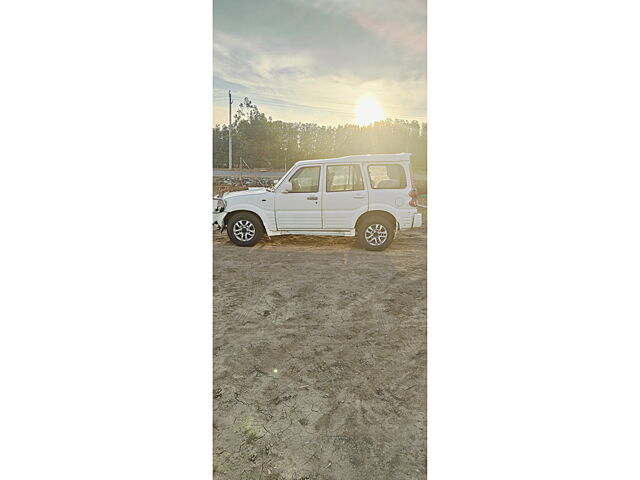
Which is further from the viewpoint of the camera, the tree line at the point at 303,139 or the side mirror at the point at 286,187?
the side mirror at the point at 286,187

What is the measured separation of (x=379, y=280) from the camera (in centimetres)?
256

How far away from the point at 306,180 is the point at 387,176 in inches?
16.3

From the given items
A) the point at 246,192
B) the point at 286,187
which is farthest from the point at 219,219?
the point at 286,187

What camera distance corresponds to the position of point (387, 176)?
2.42 meters

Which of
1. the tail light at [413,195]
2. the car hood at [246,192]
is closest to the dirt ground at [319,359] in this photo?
the tail light at [413,195]

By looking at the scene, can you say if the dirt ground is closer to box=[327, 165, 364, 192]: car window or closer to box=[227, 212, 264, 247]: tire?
box=[227, 212, 264, 247]: tire

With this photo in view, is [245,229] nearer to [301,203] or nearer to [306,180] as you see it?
[301,203]

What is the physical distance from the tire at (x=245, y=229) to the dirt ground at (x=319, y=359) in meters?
0.05

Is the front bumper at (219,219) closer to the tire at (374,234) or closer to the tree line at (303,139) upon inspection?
the tree line at (303,139)

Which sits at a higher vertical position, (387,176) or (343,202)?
(387,176)

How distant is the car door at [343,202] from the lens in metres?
2.54

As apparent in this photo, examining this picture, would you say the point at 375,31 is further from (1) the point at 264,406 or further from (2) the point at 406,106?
(1) the point at 264,406

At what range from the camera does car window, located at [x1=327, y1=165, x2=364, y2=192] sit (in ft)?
7.76
